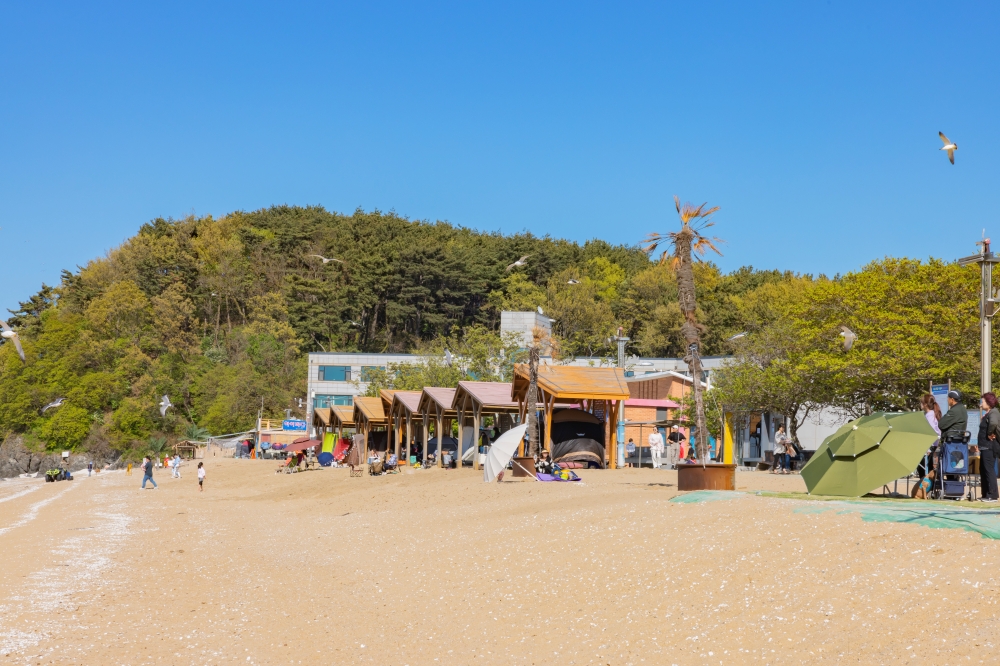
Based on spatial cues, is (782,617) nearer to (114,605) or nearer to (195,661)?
(195,661)

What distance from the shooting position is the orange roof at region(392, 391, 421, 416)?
3583 cm

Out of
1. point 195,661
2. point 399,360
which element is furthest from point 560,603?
point 399,360

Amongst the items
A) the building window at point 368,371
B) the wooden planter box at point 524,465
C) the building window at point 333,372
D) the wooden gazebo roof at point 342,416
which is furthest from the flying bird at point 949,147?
the building window at point 333,372

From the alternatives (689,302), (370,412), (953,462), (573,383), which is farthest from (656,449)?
(953,462)

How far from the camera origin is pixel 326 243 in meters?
84.9

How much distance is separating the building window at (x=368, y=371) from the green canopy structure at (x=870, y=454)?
50100 millimetres

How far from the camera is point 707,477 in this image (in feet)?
49.2

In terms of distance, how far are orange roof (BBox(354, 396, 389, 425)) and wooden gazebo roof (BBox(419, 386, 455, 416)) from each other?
23.3 ft

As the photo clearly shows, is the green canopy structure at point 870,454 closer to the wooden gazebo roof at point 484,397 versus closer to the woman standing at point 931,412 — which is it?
the woman standing at point 931,412

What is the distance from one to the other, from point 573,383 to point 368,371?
125 ft

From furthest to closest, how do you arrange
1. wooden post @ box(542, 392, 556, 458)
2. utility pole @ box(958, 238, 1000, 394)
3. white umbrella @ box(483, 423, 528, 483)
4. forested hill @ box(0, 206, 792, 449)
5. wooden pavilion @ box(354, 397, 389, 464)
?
forested hill @ box(0, 206, 792, 449), wooden pavilion @ box(354, 397, 389, 464), wooden post @ box(542, 392, 556, 458), white umbrella @ box(483, 423, 528, 483), utility pole @ box(958, 238, 1000, 394)

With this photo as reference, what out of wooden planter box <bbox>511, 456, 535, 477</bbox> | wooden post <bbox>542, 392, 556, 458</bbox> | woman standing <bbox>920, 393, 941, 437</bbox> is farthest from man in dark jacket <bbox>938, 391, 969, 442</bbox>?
wooden post <bbox>542, 392, 556, 458</bbox>

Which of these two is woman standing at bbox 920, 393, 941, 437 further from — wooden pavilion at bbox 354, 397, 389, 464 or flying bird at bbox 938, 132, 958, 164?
wooden pavilion at bbox 354, 397, 389, 464

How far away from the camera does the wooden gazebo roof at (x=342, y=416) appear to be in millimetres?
48594
